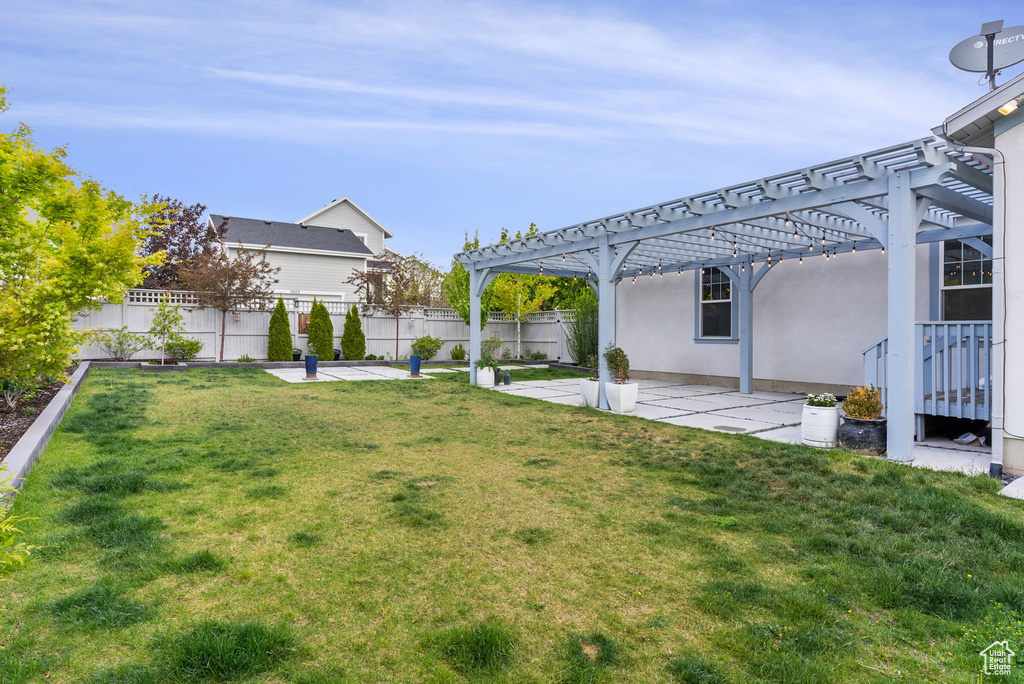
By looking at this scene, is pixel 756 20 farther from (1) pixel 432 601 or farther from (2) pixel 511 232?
(2) pixel 511 232

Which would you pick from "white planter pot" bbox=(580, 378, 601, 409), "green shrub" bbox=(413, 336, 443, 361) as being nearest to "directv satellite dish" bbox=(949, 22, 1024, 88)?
"white planter pot" bbox=(580, 378, 601, 409)

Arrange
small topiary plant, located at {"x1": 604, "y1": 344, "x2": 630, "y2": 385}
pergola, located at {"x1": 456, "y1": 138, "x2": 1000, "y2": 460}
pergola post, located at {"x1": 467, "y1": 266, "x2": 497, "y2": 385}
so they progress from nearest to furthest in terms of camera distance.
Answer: pergola, located at {"x1": 456, "y1": 138, "x2": 1000, "y2": 460} < small topiary plant, located at {"x1": 604, "y1": 344, "x2": 630, "y2": 385} < pergola post, located at {"x1": 467, "y1": 266, "x2": 497, "y2": 385}

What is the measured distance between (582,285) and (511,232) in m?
3.73

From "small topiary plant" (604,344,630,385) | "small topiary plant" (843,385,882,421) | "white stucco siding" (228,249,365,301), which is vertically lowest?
"small topiary plant" (843,385,882,421)

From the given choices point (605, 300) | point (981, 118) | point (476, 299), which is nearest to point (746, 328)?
point (605, 300)

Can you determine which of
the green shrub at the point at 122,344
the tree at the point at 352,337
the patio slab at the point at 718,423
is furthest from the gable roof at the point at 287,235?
the patio slab at the point at 718,423

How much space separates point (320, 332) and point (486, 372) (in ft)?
24.4

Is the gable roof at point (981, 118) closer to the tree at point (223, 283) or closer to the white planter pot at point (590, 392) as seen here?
the white planter pot at point (590, 392)

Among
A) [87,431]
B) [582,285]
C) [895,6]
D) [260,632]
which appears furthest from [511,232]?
[260,632]

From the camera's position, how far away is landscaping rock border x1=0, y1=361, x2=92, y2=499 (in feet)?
12.5

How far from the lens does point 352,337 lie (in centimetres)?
1742

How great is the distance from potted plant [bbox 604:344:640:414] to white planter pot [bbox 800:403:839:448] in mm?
2698

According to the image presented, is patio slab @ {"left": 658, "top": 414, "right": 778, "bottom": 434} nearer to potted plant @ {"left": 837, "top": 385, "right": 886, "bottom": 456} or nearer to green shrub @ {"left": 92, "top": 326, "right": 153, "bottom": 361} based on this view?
potted plant @ {"left": 837, "top": 385, "right": 886, "bottom": 456}

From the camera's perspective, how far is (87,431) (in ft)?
19.4
